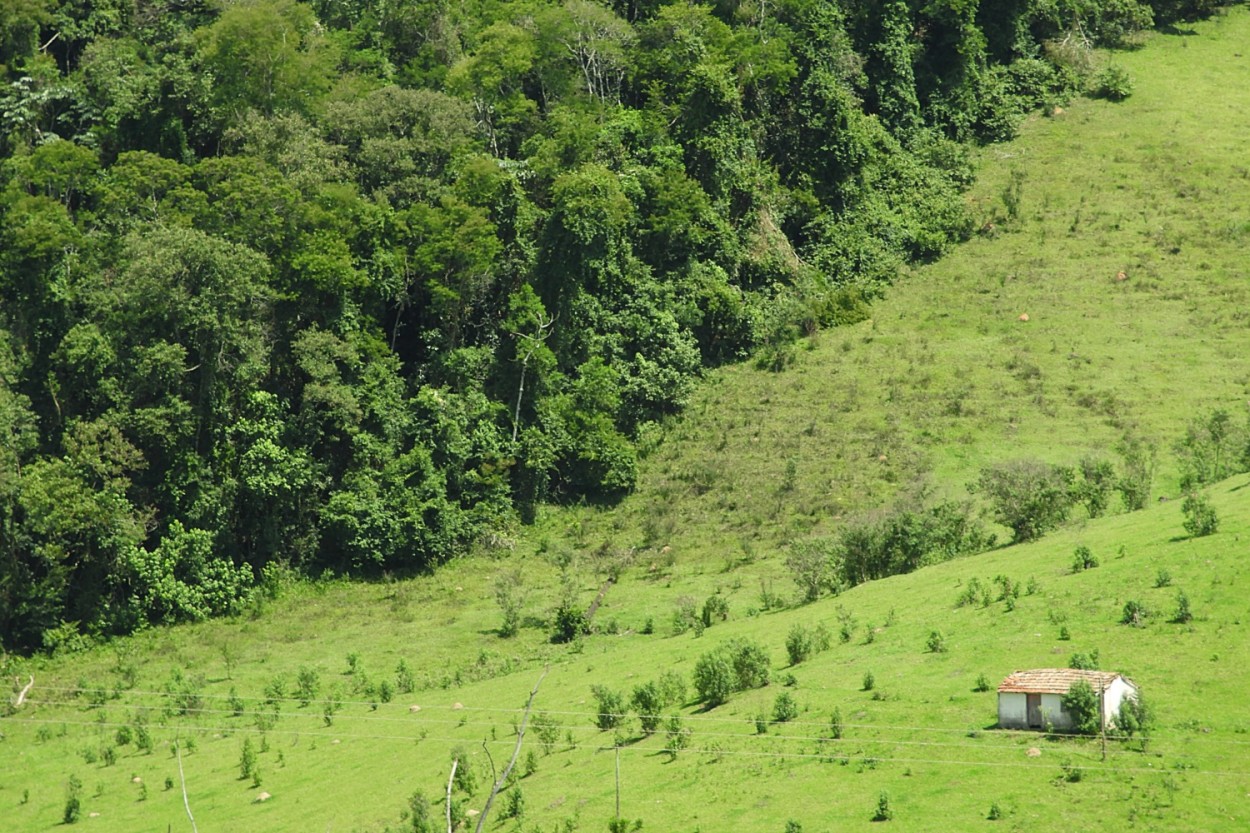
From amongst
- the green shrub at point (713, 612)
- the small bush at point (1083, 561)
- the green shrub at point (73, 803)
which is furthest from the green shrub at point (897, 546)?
the green shrub at point (73, 803)

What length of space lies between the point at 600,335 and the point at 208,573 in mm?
15913

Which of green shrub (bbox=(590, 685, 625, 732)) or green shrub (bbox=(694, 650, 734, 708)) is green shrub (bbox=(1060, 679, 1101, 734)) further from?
green shrub (bbox=(590, 685, 625, 732))

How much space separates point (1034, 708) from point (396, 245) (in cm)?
3291

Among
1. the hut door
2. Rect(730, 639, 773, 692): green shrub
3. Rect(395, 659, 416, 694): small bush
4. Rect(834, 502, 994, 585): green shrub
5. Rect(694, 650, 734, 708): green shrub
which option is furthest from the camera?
Rect(834, 502, 994, 585): green shrub

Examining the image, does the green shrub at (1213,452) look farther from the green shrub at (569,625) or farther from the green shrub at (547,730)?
the green shrub at (547,730)

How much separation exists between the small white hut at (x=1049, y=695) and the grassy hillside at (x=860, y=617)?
46cm

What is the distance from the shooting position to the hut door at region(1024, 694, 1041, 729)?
1476 inches

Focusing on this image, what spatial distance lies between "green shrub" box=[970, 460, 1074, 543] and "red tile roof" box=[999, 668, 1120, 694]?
46.4ft

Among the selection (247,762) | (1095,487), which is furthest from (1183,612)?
(247,762)

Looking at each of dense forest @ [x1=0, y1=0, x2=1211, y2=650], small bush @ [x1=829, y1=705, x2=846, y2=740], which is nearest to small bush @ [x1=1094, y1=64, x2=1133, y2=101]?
dense forest @ [x1=0, y1=0, x2=1211, y2=650]

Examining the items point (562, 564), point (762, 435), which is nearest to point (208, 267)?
point (562, 564)

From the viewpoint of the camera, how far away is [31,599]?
56.3 m

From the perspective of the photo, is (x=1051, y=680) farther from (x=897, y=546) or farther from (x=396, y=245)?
(x=396, y=245)

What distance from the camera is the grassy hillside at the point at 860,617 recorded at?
3781cm
